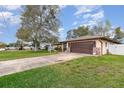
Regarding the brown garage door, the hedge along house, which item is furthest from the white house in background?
the brown garage door

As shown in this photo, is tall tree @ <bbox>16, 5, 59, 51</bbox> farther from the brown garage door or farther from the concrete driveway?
the concrete driveway

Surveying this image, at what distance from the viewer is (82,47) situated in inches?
706

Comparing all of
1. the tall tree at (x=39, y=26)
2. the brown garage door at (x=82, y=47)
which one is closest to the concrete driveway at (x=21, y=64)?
the brown garage door at (x=82, y=47)

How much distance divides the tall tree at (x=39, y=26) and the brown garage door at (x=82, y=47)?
8.70 ft

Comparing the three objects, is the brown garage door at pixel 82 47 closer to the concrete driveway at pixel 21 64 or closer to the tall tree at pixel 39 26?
the tall tree at pixel 39 26

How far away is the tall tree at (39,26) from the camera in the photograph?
19750 mm

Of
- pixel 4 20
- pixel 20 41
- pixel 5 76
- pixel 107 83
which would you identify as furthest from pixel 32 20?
pixel 107 83

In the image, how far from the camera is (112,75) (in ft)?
23.5

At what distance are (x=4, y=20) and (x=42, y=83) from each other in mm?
6927

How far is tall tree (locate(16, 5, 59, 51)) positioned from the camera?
1975cm

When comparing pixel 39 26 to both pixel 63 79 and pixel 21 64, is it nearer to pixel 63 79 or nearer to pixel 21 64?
pixel 21 64

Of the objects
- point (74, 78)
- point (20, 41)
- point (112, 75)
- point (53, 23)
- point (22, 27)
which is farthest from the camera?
point (20, 41)

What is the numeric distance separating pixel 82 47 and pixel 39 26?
5299 mm
